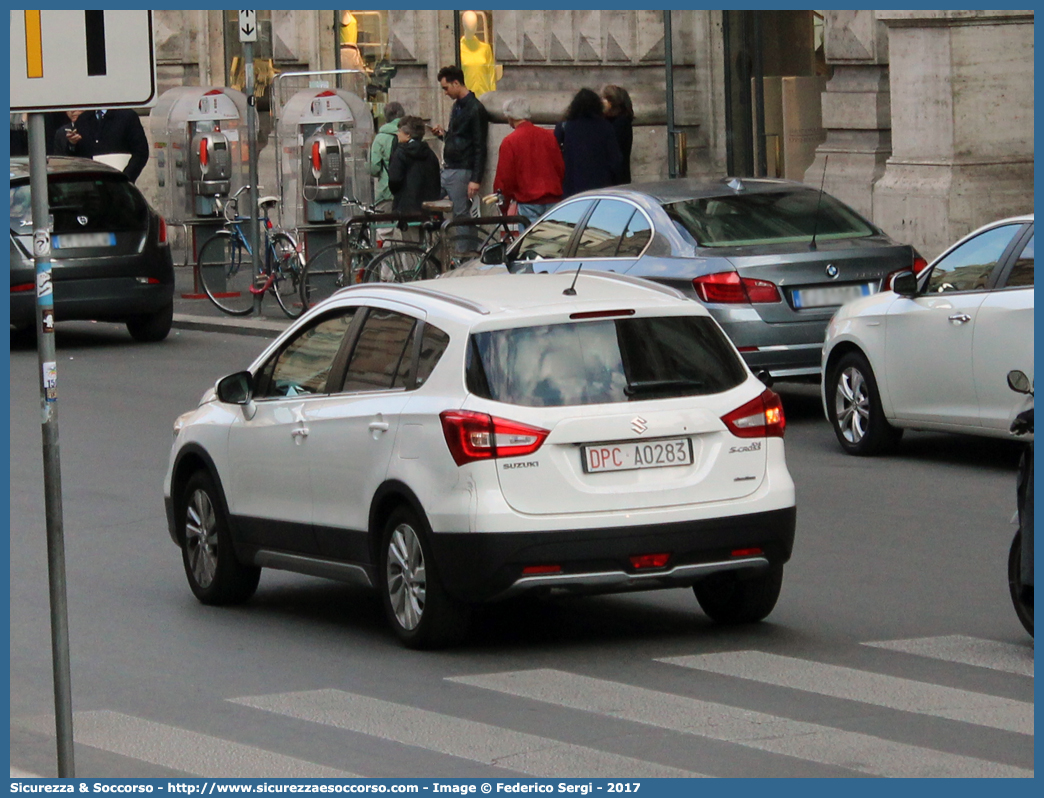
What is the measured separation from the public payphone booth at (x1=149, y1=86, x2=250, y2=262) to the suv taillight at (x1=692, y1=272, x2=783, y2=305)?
11866 mm

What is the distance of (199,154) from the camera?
25.4 m

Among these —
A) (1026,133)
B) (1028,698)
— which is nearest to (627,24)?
(1026,133)

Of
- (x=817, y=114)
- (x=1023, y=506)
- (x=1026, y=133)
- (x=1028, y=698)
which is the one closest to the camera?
(x=1028, y=698)

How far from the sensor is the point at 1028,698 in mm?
7332

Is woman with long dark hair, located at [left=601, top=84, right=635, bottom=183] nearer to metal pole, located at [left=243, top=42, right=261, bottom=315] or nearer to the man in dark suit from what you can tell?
metal pole, located at [left=243, top=42, right=261, bottom=315]

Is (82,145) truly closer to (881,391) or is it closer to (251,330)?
(251,330)

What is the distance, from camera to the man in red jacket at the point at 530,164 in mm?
21531

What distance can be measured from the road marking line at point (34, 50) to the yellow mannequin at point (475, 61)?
72.6ft

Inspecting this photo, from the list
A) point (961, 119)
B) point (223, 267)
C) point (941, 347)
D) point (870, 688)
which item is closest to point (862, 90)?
point (961, 119)

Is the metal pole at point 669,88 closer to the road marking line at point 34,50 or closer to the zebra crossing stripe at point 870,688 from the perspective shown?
the zebra crossing stripe at point 870,688

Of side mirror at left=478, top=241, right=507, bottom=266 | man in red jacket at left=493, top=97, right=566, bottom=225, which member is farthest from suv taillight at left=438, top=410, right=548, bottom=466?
man in red jacket at left=493, top=97, right=566, bottom=225

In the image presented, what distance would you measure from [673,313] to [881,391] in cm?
474

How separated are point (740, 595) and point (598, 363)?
1.14 m

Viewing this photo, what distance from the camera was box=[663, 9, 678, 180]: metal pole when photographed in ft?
81.3
